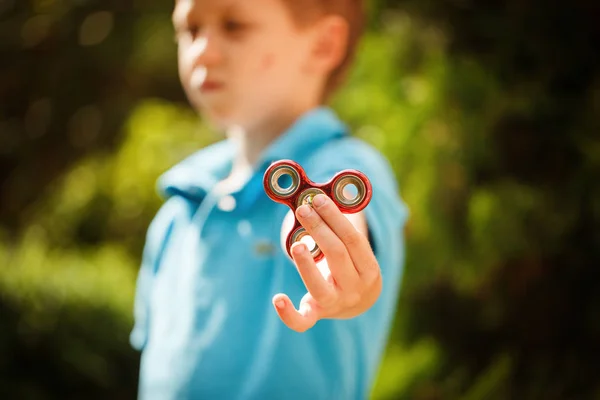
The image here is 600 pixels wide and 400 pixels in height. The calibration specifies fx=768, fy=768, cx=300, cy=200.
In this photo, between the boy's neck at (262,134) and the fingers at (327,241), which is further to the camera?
the boy's neck at (262,134)

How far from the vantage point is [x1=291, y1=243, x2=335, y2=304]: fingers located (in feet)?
1.74

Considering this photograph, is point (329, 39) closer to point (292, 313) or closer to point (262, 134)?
point (262, 134)

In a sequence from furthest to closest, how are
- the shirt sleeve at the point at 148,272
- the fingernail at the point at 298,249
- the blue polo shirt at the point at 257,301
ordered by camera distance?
the shirt sleeve at the point at 148,272
the blue polo shirt at the point at 257,301
the fingernail at the point at 298,249

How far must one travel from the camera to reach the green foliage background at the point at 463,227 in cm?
136

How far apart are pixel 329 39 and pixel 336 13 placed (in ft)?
0.14

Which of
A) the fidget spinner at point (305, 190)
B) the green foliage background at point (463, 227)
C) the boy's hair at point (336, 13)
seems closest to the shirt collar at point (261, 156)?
the boy's hair at point (336, 13)

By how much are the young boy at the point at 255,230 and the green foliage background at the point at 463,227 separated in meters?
0.56

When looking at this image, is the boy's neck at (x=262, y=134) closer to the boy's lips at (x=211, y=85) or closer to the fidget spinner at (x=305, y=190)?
the boy's lips at (x=211, y=85)

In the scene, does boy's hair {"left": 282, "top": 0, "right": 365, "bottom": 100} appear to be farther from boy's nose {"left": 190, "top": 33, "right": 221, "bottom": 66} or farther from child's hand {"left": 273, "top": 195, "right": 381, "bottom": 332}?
child's hand {"left": 273, "top": 195, "right": 381, "bottom": 332}

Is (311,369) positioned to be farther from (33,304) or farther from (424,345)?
(33,304)

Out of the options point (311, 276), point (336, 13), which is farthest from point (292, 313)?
point (336, 13)

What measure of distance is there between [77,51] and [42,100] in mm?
164

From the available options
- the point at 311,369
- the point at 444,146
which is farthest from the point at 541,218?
the point at 311,369

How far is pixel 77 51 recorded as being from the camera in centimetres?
187
